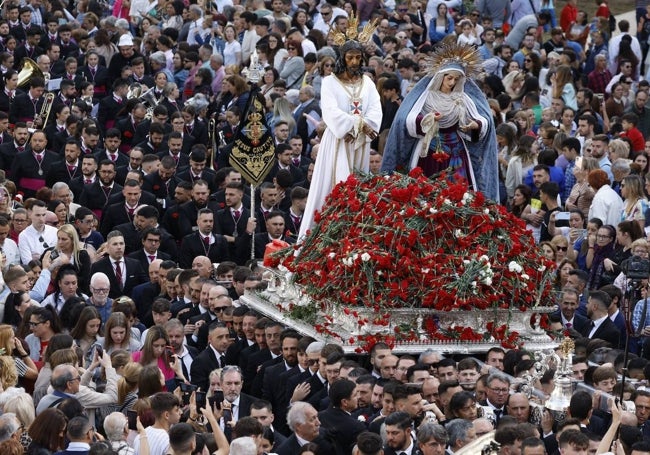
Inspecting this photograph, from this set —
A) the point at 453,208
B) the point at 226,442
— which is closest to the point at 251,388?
the point at 453,208

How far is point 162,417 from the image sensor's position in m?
13.4

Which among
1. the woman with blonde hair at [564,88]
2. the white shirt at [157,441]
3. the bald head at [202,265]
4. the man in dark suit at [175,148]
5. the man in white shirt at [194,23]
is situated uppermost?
the man in white shirt at [194,23]

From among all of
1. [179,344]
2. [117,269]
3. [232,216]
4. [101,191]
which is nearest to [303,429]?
[179,344]

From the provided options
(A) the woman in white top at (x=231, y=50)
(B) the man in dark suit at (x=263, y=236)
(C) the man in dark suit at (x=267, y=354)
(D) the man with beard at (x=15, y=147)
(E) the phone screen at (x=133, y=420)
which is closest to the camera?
(E) the phone screen at (x=133, y=420)

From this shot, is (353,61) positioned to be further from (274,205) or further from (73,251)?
(274,205)

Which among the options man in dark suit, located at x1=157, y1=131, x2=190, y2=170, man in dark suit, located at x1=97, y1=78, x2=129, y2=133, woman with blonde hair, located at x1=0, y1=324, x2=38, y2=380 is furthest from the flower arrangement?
man in dark suit, located at x1=97, y1=78, x2=129, y2=133

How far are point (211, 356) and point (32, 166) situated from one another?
24.9ft

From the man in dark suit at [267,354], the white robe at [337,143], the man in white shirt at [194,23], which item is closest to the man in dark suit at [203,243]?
the white robe at [337,143]

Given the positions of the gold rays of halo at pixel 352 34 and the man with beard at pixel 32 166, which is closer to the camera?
the gold rays of halo at pixel 352 34

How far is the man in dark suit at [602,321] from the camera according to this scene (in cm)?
1789

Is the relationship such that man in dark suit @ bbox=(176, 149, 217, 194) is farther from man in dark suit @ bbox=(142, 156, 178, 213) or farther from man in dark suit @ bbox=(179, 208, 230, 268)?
man in dark suit @ bbox=(179, 208, 230, 268)

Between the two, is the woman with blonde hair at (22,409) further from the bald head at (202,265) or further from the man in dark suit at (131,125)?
the man in dark suit at (131,125)

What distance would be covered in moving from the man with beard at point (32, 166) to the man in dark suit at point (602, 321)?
8.41 metres

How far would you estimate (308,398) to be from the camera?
1552 centimetres
